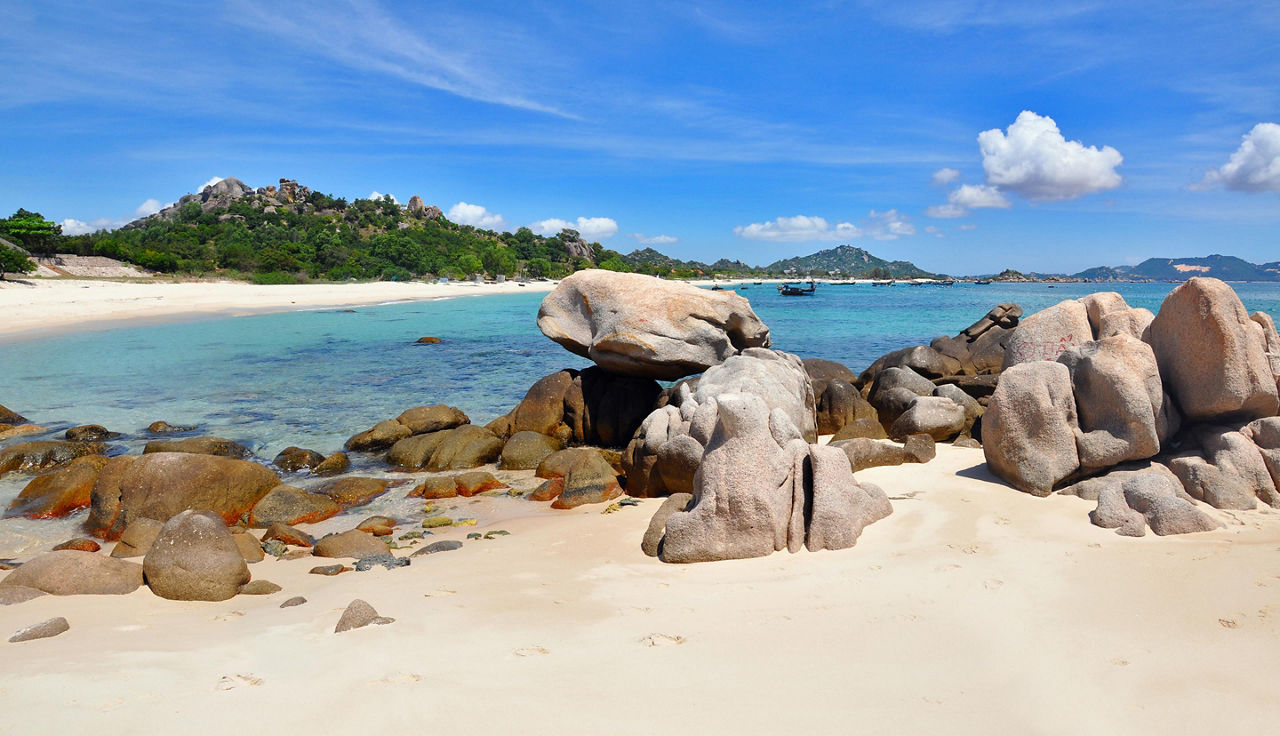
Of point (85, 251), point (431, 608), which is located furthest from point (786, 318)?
point (85, 251)

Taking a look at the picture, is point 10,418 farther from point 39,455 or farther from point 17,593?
point 17,593

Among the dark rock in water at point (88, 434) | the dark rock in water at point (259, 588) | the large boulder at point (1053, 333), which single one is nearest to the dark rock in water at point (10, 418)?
the dark rock in water at point (88, 434)

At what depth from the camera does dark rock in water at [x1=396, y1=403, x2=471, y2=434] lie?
13.3 metres

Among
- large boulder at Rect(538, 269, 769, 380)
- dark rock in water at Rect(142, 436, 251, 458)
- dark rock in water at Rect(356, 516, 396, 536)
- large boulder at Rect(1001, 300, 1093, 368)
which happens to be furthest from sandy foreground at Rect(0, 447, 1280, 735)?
dark rock in water at Rect(142, 436, 251, 458)

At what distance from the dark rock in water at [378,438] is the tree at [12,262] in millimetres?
46676

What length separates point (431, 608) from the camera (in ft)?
17.9

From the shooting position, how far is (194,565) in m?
6.10

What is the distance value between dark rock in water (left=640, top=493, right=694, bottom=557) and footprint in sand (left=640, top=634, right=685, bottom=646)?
1.95 m

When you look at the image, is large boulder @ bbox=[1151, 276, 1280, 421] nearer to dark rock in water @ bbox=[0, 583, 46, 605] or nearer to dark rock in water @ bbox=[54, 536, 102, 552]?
dark rock in water @ bbox=[0, 583, 46, 605]

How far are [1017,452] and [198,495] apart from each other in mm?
9918

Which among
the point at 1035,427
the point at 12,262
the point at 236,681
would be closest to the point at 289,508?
the point at 236,681

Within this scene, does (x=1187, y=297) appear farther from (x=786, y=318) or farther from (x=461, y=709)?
(x=786, y=318)

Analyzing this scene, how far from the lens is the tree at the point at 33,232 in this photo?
53750 mm

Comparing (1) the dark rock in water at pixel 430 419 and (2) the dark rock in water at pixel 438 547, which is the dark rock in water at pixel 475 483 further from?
(1) the dark rock in water at pixel 430 419
